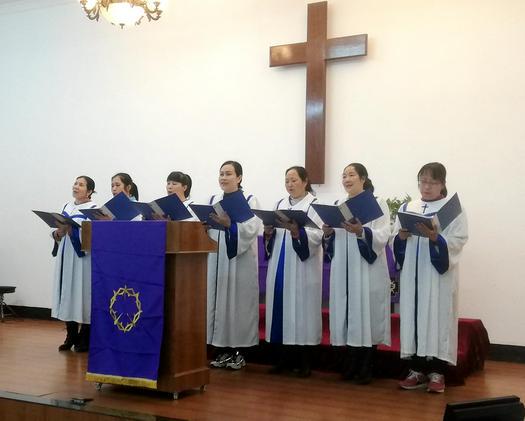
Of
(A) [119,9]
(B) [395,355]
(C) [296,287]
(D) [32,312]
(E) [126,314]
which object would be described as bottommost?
(D) [32,312]

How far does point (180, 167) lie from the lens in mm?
7688

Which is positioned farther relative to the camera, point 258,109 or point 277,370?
point 258,109

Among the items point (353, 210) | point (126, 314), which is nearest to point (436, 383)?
point (353, 210)

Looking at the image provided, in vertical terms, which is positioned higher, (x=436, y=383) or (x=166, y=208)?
(x=166, y=208)

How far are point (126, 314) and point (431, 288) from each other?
2.08m

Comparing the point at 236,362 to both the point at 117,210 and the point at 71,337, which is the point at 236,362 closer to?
the point at 117,210

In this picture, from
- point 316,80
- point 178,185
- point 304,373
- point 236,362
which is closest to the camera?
point 304,373

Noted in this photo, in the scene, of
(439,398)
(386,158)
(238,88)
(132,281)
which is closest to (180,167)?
(238,88)

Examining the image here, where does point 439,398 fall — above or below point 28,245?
below

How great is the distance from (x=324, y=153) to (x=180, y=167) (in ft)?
6.01

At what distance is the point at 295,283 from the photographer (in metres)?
5.12

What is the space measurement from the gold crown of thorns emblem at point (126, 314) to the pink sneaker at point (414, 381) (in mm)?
1942

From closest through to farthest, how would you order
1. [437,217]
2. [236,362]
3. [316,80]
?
[437,217], [236,362], [316,80]

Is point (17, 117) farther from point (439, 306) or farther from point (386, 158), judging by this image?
point (439, 306)
